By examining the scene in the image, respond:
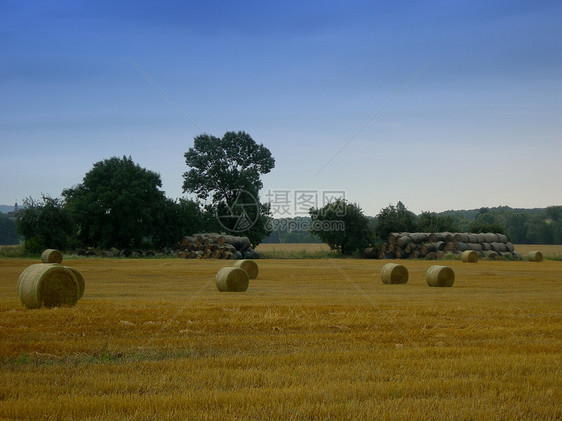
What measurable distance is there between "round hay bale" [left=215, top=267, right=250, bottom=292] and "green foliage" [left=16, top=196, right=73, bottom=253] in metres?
31.1

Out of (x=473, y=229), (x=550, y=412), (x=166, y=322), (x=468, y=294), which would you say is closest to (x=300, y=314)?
(x=166, y=322)

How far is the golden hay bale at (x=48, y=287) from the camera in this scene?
44.5 ft

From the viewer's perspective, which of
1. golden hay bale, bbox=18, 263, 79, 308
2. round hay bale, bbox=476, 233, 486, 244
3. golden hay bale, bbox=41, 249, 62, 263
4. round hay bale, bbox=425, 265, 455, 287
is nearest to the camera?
golden hay bale, bbox=18, 263, 79, 308

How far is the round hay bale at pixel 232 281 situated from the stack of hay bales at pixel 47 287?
252 inches

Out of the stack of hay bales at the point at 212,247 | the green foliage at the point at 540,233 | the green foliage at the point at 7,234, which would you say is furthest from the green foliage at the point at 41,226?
the green foliage at the point at 540,233

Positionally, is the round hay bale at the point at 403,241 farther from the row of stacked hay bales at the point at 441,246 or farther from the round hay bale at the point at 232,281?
the round hay bale at the point at 232,281

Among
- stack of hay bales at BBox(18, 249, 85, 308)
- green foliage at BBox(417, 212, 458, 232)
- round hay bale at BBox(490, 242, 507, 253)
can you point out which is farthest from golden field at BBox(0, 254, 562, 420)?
green foliage at BBox(417, 212, 458, 232)

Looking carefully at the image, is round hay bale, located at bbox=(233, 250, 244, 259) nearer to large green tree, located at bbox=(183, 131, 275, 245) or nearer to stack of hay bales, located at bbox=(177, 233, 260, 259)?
stack of hay bales, located at bbox=(177, 233, 260, 259)

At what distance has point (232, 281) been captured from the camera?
20031mm

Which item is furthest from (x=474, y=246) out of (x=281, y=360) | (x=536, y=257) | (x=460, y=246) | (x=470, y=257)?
(x=281, y=360)

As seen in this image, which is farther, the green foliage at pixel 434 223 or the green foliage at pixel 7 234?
the green foliage at pixel 7 234

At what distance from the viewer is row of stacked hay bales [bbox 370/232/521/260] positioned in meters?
52.0

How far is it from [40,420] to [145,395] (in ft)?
3.64

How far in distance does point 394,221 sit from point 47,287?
50490 millimetres
